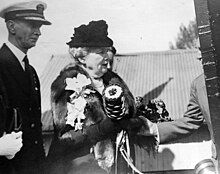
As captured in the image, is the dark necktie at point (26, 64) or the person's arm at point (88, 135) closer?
the person's arm at point (88, 135)

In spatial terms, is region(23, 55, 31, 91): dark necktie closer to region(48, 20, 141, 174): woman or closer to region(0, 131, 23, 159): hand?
region(48, 20, 141, 174): woman

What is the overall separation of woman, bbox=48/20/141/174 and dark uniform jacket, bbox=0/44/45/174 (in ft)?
0.40

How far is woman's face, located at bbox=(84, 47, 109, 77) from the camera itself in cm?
286

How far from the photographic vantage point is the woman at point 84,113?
9.11ft

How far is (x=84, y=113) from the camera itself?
2.79 metres

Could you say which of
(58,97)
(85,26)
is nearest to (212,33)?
(85,26)

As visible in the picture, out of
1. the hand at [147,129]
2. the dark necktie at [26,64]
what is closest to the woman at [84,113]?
the hand at [147,129]

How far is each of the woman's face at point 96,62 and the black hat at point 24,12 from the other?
406mm

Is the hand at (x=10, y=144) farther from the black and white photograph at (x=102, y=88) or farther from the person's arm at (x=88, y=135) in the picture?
the person's arm at (x=88, y=135)

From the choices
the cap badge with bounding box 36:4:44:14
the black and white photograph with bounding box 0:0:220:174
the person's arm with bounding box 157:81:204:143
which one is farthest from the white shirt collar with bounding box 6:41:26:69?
the person's arm with bounding box 157:81:204:143

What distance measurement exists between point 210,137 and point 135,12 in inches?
40.1

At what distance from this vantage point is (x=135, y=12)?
9.50 feet

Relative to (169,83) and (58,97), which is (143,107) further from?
(58,97)

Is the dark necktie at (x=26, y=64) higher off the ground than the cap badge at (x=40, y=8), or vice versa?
the cap badge at (x=40, y=8)
